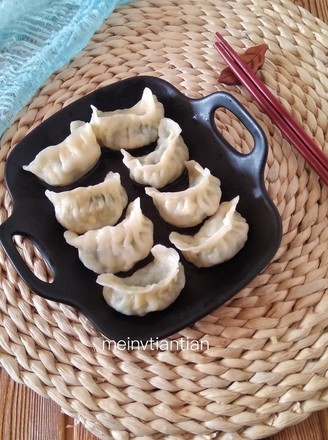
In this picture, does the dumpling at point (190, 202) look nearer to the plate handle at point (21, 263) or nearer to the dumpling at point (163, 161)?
Result: the dumpling at point (163, 161)

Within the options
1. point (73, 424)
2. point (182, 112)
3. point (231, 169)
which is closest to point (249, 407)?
point (73, 424)

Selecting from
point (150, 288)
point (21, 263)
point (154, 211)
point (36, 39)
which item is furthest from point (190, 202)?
point (36, 39)

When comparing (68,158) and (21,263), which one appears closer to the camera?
(21,263)

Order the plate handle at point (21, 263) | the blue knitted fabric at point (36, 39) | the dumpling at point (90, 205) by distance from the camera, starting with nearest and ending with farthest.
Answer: the plate handle at point (21, 263)
the dumpling at point (90, 205)
the blue knitted fabric at point (36, 39)

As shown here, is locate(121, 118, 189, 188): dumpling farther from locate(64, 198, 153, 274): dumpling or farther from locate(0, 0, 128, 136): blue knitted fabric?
locate(0, 0, 128, 136): blue knitted fabric

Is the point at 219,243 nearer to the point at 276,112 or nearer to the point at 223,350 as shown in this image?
the point at 223,350

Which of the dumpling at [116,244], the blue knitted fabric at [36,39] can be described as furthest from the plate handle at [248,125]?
the blue knitted fabric at [36,39]
